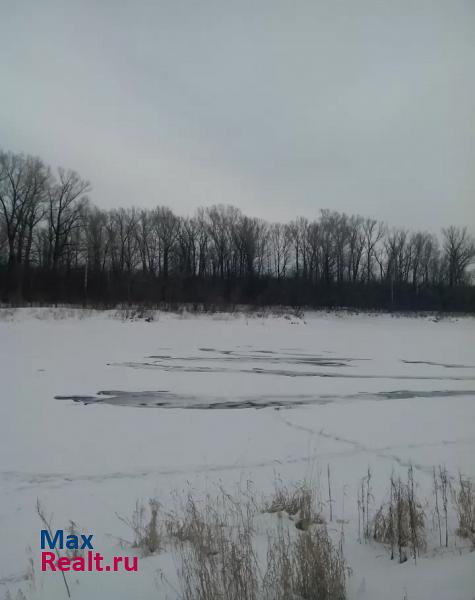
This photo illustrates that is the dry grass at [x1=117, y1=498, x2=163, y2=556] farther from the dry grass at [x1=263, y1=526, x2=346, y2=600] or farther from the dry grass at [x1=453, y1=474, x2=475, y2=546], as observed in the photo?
the dry grass at [x1=453, y1=474, x2=475, y2=546]

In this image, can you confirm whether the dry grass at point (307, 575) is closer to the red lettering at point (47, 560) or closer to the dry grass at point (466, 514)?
the dry grass at point (466, 514)

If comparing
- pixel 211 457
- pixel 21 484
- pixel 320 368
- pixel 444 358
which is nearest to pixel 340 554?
pixel 211 457

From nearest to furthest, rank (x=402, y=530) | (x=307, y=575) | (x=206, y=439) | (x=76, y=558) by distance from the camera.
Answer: (x=307, y=575), (x=76, y=558), (x=402, y=530), (x=206, y=439)

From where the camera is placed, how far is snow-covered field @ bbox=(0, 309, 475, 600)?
2.86 m

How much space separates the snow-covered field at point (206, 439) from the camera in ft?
9.39

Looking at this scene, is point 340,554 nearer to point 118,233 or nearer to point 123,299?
point 123,299

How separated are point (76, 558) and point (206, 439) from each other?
286 centimetres

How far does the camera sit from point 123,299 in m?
36.3

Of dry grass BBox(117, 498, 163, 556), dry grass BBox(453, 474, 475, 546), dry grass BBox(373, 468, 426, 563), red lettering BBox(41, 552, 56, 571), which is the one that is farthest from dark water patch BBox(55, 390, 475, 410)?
red lettering BBox(41, 552, 56, 571)

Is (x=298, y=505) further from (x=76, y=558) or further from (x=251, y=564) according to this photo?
(x=76, y=558)

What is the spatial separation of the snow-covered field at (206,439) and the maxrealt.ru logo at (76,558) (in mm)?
89

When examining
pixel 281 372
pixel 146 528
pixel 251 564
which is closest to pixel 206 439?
pixel 146 528

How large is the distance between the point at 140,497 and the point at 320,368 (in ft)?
27.3

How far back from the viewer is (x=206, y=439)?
18.8ft
